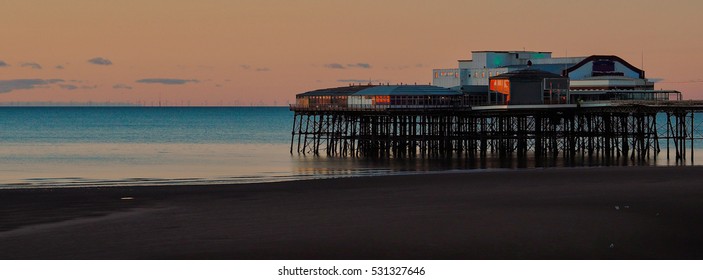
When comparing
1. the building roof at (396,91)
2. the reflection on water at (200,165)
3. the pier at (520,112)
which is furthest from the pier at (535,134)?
the reflection on water at (200,165)

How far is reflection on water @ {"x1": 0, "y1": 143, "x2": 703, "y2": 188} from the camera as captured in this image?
182ft

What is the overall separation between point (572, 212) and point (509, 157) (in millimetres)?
46953

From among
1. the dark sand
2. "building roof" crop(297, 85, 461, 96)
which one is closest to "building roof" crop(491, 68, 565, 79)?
"building roof" crop(297, 85, 461, 96)

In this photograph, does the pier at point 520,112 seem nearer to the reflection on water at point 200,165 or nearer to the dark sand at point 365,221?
the reflection on water at point 200,165

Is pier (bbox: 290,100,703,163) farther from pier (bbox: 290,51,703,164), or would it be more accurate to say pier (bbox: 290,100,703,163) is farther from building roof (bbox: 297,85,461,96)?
building roof (bbox: 297,85,461,96)

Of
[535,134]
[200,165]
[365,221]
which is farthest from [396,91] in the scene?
[365,221]

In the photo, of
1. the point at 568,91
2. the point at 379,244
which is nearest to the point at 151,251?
the point at 379,244

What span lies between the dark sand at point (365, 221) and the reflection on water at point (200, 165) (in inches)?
479

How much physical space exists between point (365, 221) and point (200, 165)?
137 ft

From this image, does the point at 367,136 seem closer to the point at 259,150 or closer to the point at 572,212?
the point at 259,150

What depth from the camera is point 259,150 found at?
97.0m

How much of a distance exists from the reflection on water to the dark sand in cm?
1217

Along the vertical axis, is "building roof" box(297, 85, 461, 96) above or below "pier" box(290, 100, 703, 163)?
above

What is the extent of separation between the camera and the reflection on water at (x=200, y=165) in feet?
182
